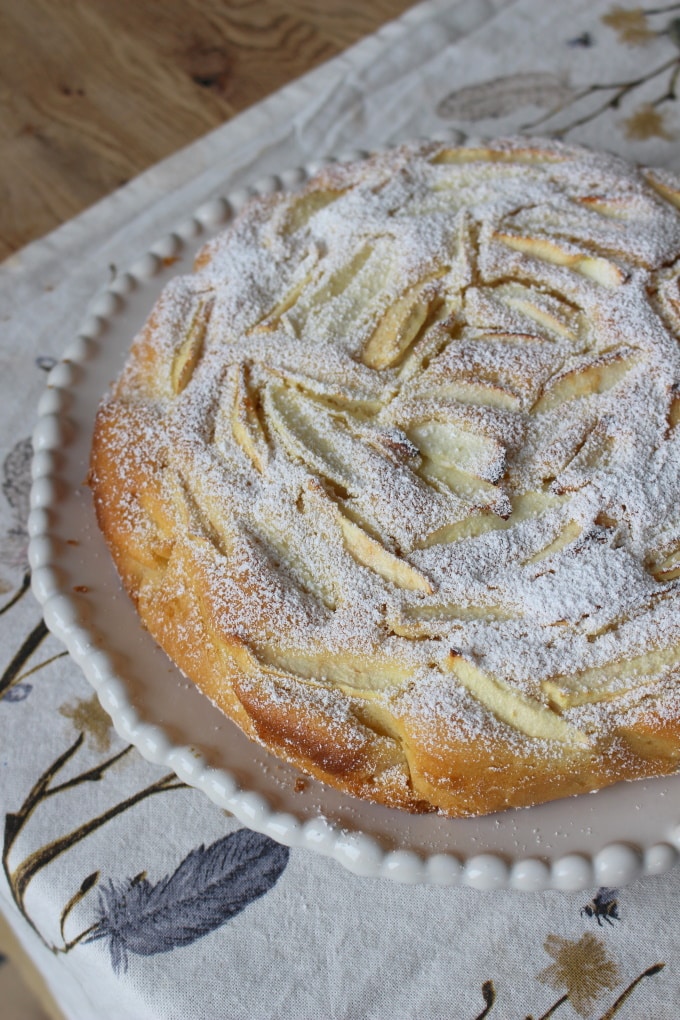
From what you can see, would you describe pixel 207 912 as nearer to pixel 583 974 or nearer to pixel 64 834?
pixel 64 834

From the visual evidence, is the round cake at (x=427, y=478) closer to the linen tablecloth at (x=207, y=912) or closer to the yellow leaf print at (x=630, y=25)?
the linen tablecloth at (x=207, y=912)

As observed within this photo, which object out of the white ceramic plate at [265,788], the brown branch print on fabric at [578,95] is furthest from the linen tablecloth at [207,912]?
the brown branch print on fabric at [578,95]

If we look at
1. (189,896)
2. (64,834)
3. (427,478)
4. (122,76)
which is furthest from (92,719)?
(122,76)

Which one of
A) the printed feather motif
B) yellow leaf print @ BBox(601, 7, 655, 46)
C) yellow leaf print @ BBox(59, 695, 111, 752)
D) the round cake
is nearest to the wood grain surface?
yellow leaf print @ BBox(601, 7, 655, 46)

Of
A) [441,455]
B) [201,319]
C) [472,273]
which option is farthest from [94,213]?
[441,455]

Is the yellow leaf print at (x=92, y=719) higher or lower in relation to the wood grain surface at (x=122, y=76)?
lower

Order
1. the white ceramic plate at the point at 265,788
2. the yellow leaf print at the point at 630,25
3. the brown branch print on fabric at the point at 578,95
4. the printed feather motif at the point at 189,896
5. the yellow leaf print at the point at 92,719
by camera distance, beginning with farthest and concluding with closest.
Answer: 1. the yellow leaf print at the point at 630,25
2. the brown branch print on fabric at the point at 578,95
3. the yellow leaf print at the point at 92,719
4. the printed feather motif at the point at 189,896
5. the white ceramic plate at the point at 265,788
